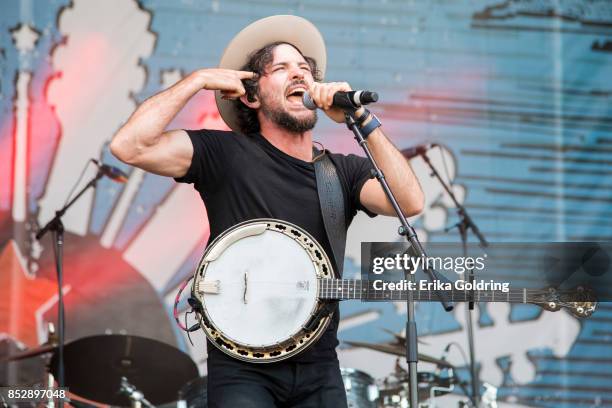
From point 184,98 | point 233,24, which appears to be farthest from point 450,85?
point 184,98

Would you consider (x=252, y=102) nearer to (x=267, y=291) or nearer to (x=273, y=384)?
(x=267, y=291)

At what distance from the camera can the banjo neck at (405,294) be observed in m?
3.46

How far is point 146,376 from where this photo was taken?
241 inches

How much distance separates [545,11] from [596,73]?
0.57 m

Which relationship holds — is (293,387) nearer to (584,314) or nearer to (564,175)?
(584,314)

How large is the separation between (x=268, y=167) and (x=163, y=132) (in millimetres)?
420

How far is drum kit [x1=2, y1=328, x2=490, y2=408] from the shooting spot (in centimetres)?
586

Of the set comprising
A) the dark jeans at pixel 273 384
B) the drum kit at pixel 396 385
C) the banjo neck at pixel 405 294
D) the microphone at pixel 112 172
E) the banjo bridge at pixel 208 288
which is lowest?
the dark jeans at pixel 273 384

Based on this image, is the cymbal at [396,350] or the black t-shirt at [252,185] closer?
the black t-shirt at [252,185]

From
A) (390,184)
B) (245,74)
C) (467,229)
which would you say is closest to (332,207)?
(390,184)

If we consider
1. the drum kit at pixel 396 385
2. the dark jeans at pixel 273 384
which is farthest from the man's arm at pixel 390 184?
the drum kit at pixel 396 385

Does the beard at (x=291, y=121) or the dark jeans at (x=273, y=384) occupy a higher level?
the beard at (x=291, y=121)

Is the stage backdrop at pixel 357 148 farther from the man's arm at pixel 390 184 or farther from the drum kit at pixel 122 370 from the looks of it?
the man's arm at pixel 390 184

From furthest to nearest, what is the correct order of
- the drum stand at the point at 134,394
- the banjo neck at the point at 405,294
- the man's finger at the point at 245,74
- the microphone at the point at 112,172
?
the microphone at the point at 112,172
the drum stand at the point at 134,394
the man's finger at the point at 245,74
the banjo neck at the point at 405,294
